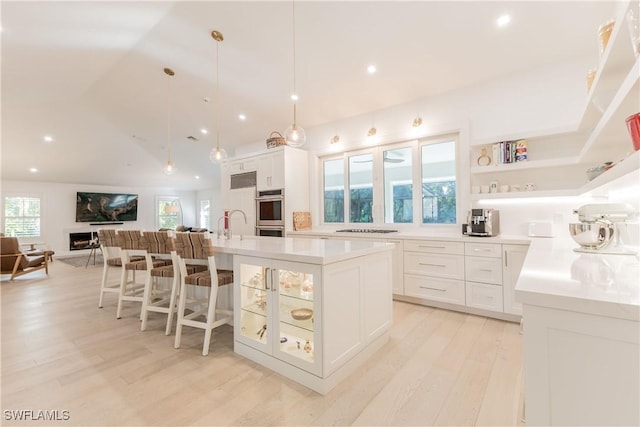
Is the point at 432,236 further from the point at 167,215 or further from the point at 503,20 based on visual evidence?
the point at 167,215

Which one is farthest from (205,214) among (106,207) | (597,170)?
(597,170)

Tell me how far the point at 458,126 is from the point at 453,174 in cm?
63

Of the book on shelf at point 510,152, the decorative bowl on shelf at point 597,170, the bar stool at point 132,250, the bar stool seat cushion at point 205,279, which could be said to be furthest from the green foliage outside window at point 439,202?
the bar stool at point 132,250

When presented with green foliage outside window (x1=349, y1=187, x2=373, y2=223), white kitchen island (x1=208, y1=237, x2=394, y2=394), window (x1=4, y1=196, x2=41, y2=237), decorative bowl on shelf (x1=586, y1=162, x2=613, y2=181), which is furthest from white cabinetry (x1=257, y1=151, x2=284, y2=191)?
window (x1=4, y1=196, x2=41, y2=237)

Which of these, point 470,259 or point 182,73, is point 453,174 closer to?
point 470,259

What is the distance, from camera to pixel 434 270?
10.9ft

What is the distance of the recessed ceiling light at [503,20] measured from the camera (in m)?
2.54

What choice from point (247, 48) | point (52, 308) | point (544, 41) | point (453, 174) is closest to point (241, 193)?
point (247, 48)

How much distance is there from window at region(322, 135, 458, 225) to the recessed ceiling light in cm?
136

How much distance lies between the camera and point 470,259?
10.1 feet

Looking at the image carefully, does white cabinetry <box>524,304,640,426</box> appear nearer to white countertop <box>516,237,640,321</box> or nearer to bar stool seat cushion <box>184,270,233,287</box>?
white countertop <box>516,237,640,321</box>

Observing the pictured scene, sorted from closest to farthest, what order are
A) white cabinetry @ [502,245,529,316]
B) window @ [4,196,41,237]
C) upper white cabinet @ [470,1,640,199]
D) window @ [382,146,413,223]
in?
1. upper white cabinet @ [470,1,640,199]
2. white cabinetry @ [502,245,529,316]
3. window @ [382,146,413,223]
4. window @ [4,196,41,237]

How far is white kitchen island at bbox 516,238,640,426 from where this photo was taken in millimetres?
666

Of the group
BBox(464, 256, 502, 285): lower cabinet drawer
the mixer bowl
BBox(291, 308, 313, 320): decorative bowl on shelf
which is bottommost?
BBox(291, 308, 313, 320): decorative bowl on shelf
